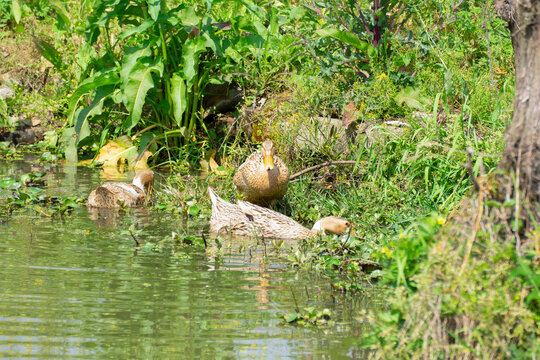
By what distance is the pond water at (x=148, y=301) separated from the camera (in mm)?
4309

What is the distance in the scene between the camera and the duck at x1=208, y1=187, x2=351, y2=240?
7.62 meters

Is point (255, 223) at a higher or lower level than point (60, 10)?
lower

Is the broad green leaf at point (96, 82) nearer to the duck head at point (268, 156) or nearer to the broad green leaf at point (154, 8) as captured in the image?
the broad green leaf at point (154, 8)

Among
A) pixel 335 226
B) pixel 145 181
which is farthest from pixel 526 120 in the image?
pixel 145 181

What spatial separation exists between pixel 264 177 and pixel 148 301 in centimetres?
332

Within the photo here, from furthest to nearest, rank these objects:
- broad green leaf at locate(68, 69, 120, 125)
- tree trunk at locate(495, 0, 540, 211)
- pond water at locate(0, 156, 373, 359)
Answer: broad green leaf at locate(68, 69, 120, 125) → pond water at locate(0, 156, 373, 359) → tree trunk at locate(495, 0, 540, 211)

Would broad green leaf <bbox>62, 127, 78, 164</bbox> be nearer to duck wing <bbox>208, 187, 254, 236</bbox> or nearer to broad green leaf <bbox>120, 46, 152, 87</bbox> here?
broad green leaf <bbox>120, 46, 152, 87</bbox>

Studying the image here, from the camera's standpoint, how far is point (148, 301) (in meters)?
5.21

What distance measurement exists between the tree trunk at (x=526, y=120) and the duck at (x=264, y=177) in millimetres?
4430

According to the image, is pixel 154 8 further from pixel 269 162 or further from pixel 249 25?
pixel 269 162

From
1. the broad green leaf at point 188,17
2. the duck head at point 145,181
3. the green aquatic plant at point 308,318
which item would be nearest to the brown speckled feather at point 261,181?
the duck head at point 145,181

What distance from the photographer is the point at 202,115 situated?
461 inches

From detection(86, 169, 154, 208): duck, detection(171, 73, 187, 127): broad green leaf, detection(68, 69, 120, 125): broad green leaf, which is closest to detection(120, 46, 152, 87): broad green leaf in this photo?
detection(68, 69, 120, 125): broad green leaf

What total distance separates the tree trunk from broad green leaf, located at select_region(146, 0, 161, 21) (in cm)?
668
